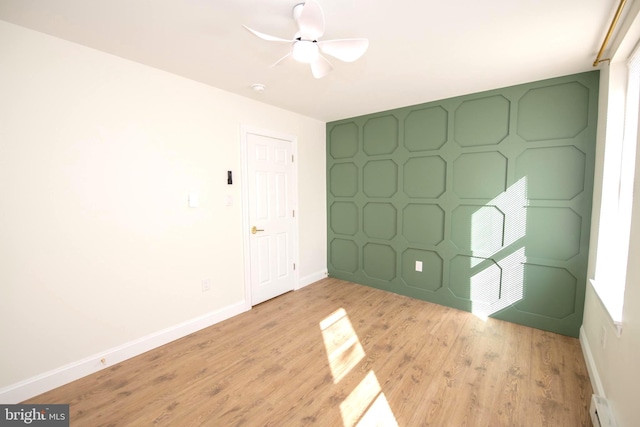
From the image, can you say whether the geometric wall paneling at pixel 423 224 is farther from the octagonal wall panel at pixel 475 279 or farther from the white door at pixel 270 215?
the white door at pixel 270 215

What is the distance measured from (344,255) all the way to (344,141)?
173 cm

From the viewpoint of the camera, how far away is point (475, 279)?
3000 mm

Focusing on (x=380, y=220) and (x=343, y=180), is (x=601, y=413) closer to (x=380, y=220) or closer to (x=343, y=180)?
(x=380, y=220)

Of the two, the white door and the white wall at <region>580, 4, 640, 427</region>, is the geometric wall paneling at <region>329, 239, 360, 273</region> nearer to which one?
the white door

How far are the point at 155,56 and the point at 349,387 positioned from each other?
9.52 ft

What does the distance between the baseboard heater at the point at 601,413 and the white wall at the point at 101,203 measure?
2.93m

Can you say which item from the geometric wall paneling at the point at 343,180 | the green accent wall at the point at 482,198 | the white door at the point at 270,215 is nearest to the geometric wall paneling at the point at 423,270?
the green accent wall at the point at 482,198

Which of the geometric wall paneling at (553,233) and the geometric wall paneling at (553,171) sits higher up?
the geometric wall paneling at (553,171)

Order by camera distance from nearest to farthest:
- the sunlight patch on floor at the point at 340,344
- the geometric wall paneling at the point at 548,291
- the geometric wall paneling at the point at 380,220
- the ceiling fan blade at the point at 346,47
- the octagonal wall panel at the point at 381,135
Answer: the ceiling fan blade at the point at 346,47, the sunlight patch on floor at the point at 340,344, the geometric wall paneling at the point at 548,291, the octagonal wall panel at the point at 381,135, the geometric wall paneling at the point at 380,220

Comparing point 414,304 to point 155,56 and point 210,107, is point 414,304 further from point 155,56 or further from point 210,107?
point 155,56

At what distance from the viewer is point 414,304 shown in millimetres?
3283

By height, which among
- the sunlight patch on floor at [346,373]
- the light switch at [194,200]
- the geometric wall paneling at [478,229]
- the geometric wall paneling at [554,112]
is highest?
the geometric wall paneling at [554,112]

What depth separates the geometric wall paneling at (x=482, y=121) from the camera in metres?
2.75

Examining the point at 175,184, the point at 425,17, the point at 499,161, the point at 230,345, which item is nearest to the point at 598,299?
the point at 499,161
